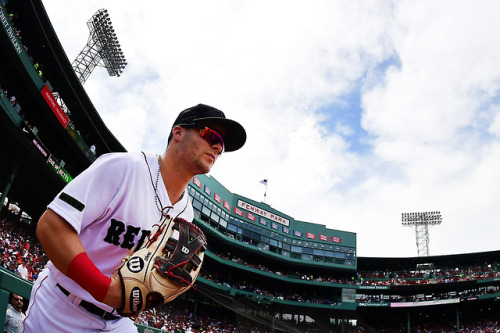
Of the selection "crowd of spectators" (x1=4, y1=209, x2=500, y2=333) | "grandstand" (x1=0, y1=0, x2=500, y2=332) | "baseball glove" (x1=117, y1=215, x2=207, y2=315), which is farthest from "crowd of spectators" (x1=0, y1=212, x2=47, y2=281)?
"baseball glove" (x1=117, y1=215, x2=207, y2=315)

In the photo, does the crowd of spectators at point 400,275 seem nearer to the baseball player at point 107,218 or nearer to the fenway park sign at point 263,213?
the fenway park sign at point 263,213

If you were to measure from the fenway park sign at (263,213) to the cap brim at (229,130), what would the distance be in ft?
140

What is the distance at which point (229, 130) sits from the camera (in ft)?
7.48

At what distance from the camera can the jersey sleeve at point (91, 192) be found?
5.04ft

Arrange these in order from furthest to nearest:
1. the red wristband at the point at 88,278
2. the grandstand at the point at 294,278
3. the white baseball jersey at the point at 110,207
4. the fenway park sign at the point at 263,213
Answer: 1. the fenway park sign at the point at 263,213
2. the grandstand at the point at 294,278
3. the white baseball jersey at the point at 110,207
4. the red wristband at the point at 88,278

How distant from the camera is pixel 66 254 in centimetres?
144

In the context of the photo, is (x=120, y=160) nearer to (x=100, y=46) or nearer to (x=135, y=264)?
(x=135, y=264)

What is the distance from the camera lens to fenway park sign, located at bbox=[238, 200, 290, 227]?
45281 mm

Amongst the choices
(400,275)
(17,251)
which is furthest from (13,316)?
(400,275)

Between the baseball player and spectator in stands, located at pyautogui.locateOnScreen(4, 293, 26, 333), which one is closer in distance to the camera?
the baseball player

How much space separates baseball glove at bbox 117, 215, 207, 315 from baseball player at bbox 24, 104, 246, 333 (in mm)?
58

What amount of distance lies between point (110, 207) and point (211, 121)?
0.80m

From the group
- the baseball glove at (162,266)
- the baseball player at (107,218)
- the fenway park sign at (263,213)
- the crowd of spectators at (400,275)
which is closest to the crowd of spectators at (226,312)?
the crowd of spectators at (400,275)

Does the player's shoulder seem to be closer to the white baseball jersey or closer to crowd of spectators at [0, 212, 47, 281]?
the white baseball jersey
